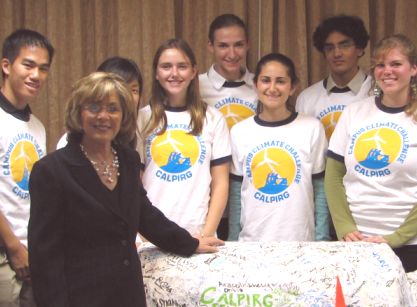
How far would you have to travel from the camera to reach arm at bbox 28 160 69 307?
4.99 ft

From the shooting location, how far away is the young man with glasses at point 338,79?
2596mm

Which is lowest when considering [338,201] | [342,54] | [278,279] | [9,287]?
[9,287]

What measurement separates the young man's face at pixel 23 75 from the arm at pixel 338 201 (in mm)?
1214

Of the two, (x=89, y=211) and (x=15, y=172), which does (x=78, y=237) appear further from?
(x=15, y=172)

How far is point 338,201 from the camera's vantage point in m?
2.27

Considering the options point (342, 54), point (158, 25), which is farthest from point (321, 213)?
point (158, 25)

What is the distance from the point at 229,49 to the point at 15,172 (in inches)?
45.7

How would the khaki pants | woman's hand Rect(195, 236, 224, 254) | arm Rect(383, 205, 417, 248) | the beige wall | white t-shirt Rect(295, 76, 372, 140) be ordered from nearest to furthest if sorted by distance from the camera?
woman's hand Rect(195, 236, 224, 254) < the khaki pants < arm Rect(383, 205, 417, 248) < white t-shirt Rect(295, 76, 372, 140) < the beige wall

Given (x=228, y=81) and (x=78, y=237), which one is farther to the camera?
(x=228, y=81)

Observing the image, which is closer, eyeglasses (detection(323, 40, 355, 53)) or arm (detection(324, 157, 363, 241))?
arm (detection(324, 157, 363, 241))

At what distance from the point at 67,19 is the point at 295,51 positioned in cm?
133

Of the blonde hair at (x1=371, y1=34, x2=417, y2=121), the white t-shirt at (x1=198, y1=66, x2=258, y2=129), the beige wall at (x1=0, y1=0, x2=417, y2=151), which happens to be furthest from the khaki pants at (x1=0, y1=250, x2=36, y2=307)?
the blonde hair at (x1=371, y1=34, x2=417, y2=121)

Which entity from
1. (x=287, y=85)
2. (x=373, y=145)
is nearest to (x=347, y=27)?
(x=287, y=85)

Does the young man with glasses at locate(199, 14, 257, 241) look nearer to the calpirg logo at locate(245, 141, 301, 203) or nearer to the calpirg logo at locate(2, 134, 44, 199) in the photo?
the calpirg logo at locate(245, 141, 301, 203)
